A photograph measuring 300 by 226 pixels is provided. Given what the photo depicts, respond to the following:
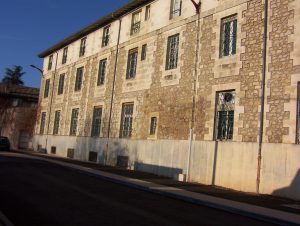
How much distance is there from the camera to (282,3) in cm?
1577

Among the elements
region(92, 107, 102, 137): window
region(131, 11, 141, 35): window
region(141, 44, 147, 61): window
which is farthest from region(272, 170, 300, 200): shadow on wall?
region(92, 107, 102, 137): window

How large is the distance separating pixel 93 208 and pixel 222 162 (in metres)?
8.32

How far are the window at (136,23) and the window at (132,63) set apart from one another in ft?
4.04

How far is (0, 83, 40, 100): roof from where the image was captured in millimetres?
54875

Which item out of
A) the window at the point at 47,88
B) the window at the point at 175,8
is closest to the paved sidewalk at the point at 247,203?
the window at the point at 175,8

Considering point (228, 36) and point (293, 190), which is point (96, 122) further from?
point (293, 190)

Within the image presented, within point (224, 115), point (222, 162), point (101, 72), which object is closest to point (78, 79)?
point (101, 72)

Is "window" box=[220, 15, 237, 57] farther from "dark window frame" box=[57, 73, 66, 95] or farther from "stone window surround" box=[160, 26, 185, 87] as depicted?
"dark window frame" box=[57, 73, 66, 95]

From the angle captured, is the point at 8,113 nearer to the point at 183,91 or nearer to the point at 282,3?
the point at 183,91

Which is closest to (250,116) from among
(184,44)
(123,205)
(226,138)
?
(226,138)

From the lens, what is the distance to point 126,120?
24922 millimetres

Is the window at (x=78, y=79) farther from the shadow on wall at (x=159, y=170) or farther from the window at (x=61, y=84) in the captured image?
the shadow on wall at (x=159, y=170)

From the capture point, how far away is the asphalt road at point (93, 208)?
8305 mm

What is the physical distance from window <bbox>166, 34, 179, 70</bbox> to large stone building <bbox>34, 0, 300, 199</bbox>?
0.05m
